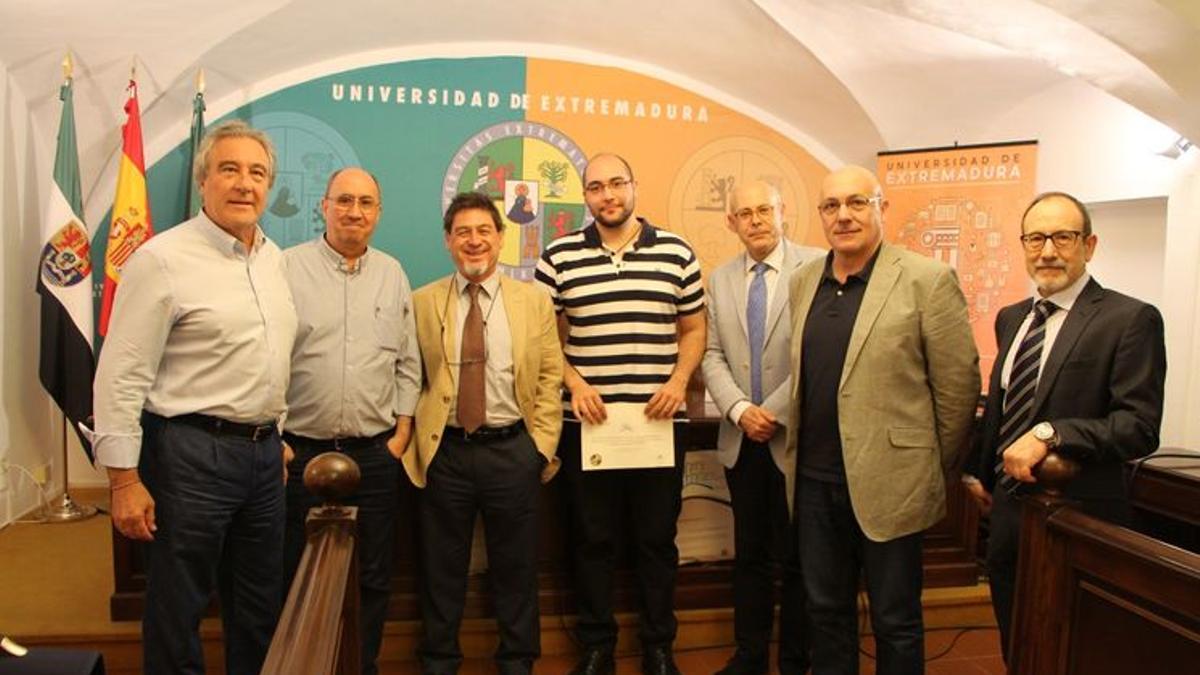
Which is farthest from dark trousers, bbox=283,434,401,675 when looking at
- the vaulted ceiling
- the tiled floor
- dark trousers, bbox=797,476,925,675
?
the vaulted ceiling

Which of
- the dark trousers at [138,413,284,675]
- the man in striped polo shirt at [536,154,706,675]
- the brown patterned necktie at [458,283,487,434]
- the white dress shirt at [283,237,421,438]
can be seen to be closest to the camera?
the dark trousers at [138,413,284,675]

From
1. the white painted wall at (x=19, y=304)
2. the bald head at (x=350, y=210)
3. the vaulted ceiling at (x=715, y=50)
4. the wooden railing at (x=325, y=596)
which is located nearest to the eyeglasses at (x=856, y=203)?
the bald head at (x=350, y=210)

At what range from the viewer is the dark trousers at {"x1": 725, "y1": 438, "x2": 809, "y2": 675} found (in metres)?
2.55

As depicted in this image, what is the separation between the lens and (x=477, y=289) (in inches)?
97.2

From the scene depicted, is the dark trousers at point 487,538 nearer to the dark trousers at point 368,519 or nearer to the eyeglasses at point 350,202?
the dark trousers at point 368,519

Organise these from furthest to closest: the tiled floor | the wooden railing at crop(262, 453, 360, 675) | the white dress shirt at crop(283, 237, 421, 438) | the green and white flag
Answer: the green and white flag
the tiled floor
the white dress shirt at crop(283, 237, 421, 438)
the wooden railing at crop(262, 453, 360, 675)

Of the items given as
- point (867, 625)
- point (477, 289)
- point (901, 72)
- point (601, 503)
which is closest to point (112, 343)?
point (477, 289)

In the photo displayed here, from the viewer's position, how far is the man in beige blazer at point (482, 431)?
241 cm

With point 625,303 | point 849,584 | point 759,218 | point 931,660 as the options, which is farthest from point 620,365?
point 931,660

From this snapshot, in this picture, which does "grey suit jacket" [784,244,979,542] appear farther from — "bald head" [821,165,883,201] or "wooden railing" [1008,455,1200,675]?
"wooden railing" [1008,455,1200,675]

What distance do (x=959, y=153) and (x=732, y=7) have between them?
1.72 m

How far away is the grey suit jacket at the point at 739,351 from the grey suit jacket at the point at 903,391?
1.17 feet

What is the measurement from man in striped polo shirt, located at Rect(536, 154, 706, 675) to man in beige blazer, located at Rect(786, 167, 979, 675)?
0.52 meters

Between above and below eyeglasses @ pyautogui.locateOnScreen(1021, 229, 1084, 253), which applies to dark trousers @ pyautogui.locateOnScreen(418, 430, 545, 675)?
below
